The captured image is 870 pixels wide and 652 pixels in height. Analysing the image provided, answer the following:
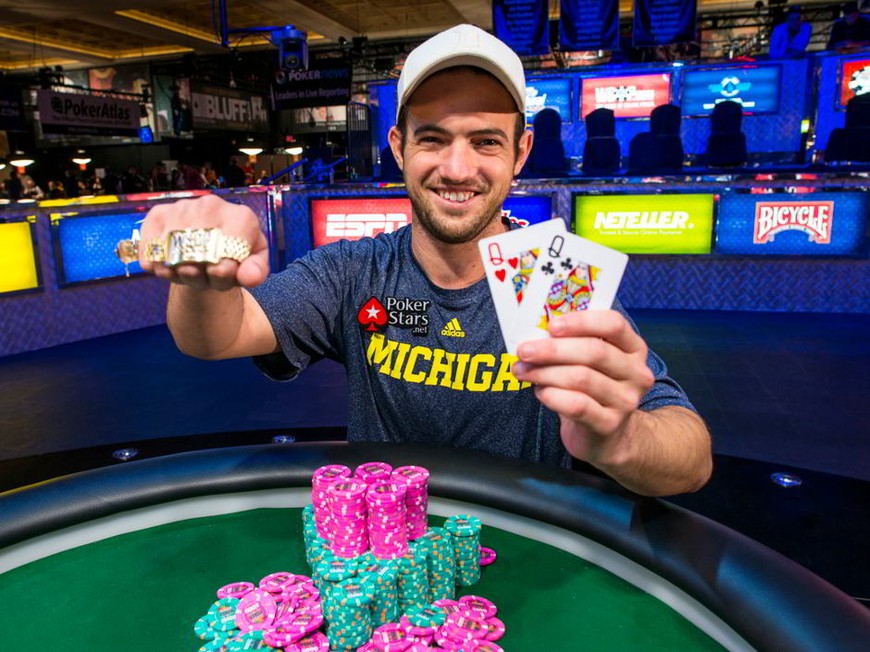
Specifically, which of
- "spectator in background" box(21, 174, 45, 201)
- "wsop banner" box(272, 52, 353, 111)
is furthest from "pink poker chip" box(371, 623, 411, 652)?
"spectator in background" box(21, 174, 45, 201)

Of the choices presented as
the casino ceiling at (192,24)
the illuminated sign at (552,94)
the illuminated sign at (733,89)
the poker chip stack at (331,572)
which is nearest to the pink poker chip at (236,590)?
the poker chip stack at (331,572)

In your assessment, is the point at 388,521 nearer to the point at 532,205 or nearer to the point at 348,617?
the point at 348,617

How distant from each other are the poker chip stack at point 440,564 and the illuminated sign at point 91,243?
5183 millimetres

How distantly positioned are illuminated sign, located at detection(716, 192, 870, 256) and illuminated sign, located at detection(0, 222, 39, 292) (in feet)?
19.1

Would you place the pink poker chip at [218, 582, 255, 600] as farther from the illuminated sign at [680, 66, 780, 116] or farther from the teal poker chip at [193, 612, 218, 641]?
the illuminated sign at [680, 66, 780, 116]

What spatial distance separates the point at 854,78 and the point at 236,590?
10.3m

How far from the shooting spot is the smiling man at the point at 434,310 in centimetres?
106

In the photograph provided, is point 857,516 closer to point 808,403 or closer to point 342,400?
point 808,403

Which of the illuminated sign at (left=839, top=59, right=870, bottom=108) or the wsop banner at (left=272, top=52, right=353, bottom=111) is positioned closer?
the illuminated sign at (left=839, top=59, right=870, bottom=108)

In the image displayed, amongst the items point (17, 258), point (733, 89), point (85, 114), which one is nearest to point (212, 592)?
point (17, 258)

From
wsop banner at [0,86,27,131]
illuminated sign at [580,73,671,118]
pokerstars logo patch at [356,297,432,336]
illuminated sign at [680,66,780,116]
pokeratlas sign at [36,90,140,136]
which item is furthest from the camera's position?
wsop banner at [0,86,27,131]

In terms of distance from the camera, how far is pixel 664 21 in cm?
805

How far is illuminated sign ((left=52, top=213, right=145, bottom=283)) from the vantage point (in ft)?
18.0

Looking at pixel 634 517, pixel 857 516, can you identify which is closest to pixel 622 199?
pixel 857 516
